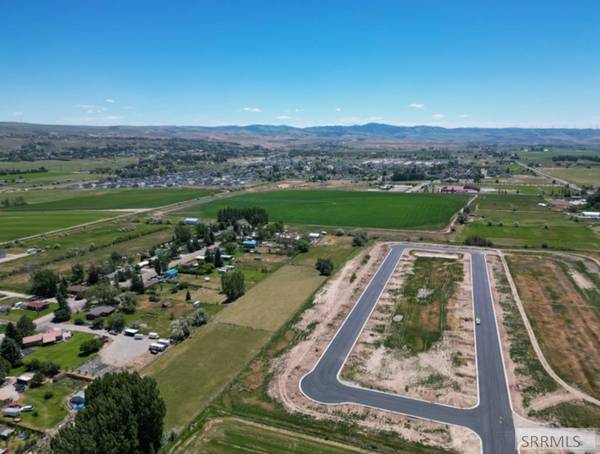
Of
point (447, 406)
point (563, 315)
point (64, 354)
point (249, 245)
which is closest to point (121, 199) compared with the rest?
point (249, 245)

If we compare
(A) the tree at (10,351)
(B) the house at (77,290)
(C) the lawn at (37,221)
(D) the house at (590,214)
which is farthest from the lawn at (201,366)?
(D) the house at (590,214)

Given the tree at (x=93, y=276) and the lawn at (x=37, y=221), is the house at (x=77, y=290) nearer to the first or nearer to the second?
the tree at (x=93, y=276)

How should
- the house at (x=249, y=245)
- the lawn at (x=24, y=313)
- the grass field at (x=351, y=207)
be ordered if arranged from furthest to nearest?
the grass field at (x=351, y=207) < the house at (x=249, y=245) < the lawn at (x=24, y=313)

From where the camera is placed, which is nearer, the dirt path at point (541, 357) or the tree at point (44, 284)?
the dirt path at point (541, 357)

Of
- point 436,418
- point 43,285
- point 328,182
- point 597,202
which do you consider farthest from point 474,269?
point 328,182

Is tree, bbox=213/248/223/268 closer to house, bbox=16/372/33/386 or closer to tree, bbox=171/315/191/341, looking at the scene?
tree, bbox=171/315/191/341

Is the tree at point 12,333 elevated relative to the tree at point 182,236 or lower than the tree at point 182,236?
lower

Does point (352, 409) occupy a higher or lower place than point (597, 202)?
lower

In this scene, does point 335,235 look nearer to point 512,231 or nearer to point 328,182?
point 512,231

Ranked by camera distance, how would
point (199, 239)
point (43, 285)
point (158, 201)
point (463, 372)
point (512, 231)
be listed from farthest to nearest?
point (158, 201) < point (512, 231) < point (199, 239) < point (43, 285) < point (463, 372)
